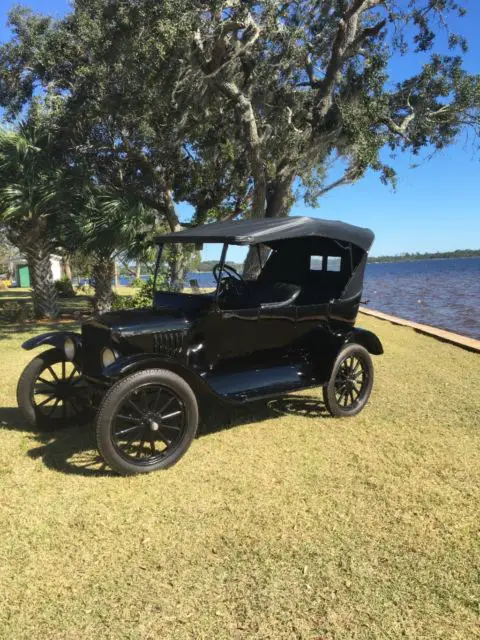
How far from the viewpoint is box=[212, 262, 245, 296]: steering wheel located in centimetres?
461

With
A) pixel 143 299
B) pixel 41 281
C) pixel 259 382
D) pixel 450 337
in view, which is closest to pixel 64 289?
pixel 41 281

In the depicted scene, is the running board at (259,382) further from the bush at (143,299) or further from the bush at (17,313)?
the bush at (17,313)

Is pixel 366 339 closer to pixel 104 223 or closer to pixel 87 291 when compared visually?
pixel 104 223

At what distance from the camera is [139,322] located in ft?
13.7

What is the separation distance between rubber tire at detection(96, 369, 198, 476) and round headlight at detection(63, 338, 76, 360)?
50.8 inches

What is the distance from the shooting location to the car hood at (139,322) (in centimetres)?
408

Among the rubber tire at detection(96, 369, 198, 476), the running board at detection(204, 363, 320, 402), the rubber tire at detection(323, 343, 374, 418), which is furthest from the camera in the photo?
the rubber tire at detection(323, 343, 374, 418)

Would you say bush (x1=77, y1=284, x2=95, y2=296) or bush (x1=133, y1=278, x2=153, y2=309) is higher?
bush (x1=133, y1=278, x2=153, y2=309)

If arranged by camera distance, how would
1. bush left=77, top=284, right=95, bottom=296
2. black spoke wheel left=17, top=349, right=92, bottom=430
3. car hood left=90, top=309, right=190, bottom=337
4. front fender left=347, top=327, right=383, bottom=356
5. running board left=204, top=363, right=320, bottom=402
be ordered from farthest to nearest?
bush left=77, top=284, right=95, bottom=296 → front fender left=347, top=327, right=383, bottom=356 → black spoke wheel left=17, top=349, right=92, bottom=430 → running board left=204, top=363, right=320, bottom=402 → car hood left=90, top=309, right=190, bottom=337

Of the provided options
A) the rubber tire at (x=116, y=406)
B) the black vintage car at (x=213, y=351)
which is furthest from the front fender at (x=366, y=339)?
the rubber tire at (x=116, y=406)

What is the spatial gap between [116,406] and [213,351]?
3.80ft

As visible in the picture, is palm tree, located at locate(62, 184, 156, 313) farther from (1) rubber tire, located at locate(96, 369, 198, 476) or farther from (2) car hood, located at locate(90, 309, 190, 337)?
(1) rubber tire, located at locate(96, 369, 198, 476)

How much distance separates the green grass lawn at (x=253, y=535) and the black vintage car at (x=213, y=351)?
36cm

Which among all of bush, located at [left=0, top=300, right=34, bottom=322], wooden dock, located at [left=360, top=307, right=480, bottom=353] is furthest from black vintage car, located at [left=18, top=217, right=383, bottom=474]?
bush, located at [left=0, top=300, right=34, bottom=322]
